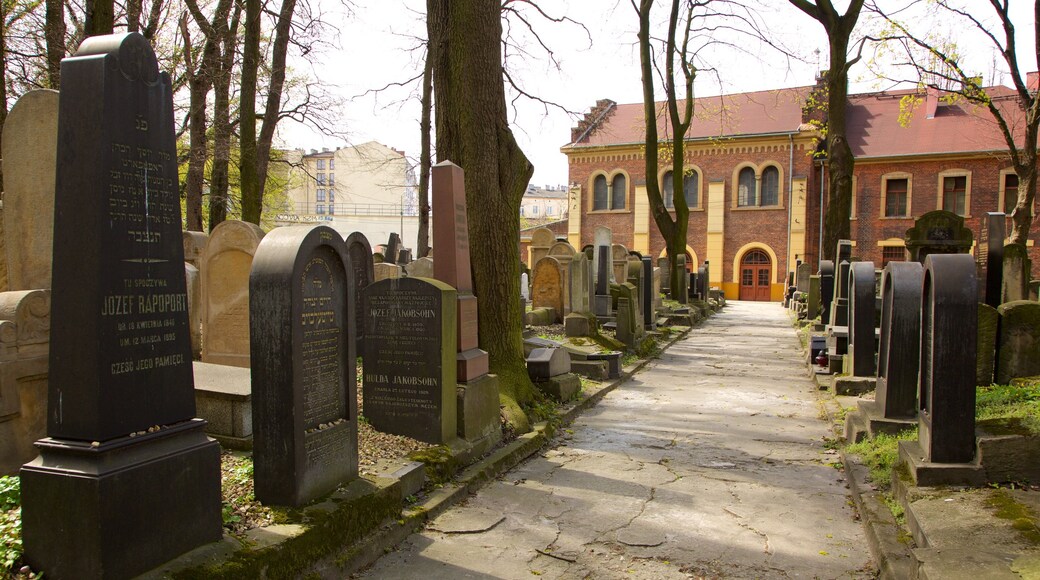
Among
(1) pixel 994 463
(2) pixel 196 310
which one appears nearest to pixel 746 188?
(2) pixel 196 310

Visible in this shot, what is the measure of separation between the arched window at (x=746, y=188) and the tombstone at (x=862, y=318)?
29.5 m

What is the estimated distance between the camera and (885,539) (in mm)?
4191

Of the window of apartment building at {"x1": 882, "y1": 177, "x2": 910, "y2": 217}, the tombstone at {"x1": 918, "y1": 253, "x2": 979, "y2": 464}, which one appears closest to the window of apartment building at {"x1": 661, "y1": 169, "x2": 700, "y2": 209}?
the window of apartment building at {"x1": 882, "y1": 177, "x2": 910, "y2": 217}

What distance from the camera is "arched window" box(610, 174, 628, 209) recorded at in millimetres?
39969

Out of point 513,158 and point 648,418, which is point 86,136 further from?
point 648,418

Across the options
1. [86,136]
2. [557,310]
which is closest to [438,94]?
[86,136]

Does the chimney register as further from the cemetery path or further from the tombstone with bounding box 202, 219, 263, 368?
the tombstone with bounding box 202, 219, 263, 368

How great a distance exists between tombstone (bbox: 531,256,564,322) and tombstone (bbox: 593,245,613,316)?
3.92ft

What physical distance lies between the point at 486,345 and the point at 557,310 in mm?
8266

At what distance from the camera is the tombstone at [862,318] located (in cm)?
842

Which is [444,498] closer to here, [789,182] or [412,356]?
[412,356]

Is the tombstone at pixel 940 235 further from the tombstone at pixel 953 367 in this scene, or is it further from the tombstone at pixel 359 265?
the tombstone at pixel 359 265

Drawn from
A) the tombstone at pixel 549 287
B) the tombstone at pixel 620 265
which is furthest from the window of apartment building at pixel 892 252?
the tombstone at pixel 549 287

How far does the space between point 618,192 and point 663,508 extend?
35977mm
